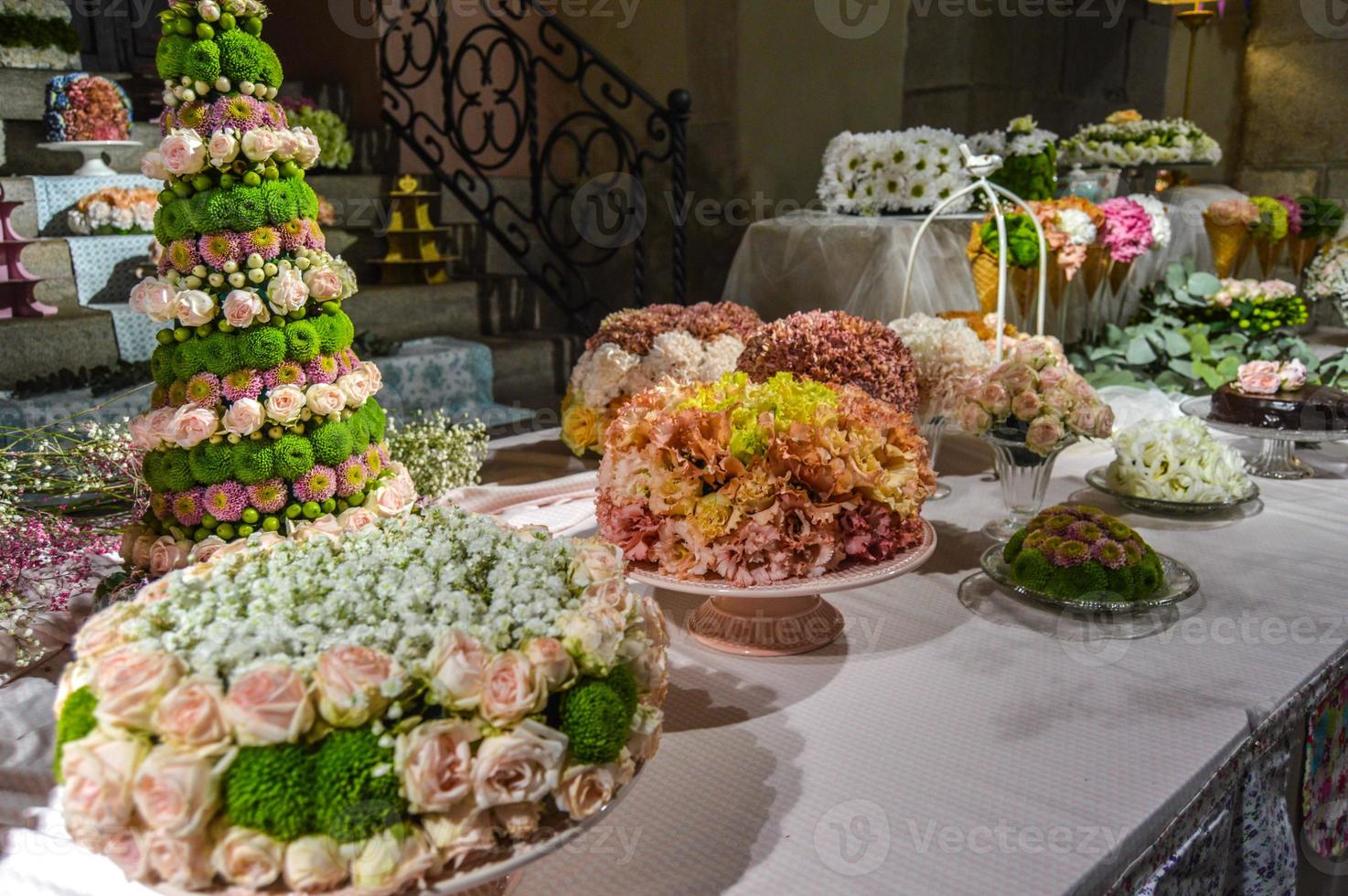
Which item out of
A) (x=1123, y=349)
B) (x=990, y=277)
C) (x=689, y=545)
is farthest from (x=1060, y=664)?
(x=1123, y=349)

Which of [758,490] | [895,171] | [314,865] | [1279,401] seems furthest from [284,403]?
[895,171]

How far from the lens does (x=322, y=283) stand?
4.13 ft

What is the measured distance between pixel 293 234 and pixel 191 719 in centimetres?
76

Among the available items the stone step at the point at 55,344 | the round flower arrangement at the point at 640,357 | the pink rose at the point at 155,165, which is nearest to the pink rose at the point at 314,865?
the pink rose at the point at 155,165

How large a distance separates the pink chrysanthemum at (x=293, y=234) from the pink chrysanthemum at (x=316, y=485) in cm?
28

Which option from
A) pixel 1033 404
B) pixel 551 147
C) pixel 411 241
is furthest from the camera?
pixel 551 147

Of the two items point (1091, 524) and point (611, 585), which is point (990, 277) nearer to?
point (1091, 524)

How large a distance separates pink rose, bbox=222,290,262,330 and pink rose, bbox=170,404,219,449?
11 centimetres

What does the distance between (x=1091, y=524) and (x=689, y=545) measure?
0.66 m

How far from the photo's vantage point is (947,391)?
6.22 feet

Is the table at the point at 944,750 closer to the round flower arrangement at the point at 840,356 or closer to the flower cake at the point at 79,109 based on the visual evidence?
the round flower arrangement at the point at 840,356

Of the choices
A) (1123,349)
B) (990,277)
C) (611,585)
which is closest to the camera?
(611,585)

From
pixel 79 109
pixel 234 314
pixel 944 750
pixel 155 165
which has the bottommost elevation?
pixel 944 750

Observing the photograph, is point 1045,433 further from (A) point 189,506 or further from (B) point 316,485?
(A) point 189,506
